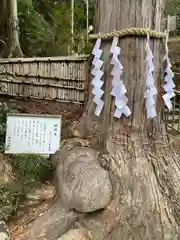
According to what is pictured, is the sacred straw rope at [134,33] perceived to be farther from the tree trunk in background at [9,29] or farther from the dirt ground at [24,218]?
the tree trunk in background at [9,29]

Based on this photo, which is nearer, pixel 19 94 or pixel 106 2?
pixel 106 2

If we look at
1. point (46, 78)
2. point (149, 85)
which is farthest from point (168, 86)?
point (46, 78)

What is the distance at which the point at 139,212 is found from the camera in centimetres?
251

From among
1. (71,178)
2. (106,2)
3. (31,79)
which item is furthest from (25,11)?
(71,178)

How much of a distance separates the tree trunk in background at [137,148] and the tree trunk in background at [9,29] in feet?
15.4

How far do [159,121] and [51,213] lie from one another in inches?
47.1

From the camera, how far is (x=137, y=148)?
2744 millimetres

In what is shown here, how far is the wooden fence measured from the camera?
537 centimetres

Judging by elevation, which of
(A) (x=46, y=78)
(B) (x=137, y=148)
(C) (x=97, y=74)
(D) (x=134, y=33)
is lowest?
(B) (x=137, y=148)

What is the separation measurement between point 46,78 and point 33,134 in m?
2.41

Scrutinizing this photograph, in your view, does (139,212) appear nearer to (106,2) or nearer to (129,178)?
(129,178)

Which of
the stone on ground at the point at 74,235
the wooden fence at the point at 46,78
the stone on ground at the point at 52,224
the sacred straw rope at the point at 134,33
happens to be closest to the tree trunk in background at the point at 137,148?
the sacred straw rope at the point at 134,33

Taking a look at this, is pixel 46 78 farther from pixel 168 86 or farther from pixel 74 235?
pixel 74 235

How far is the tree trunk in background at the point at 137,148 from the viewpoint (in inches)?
98.4
